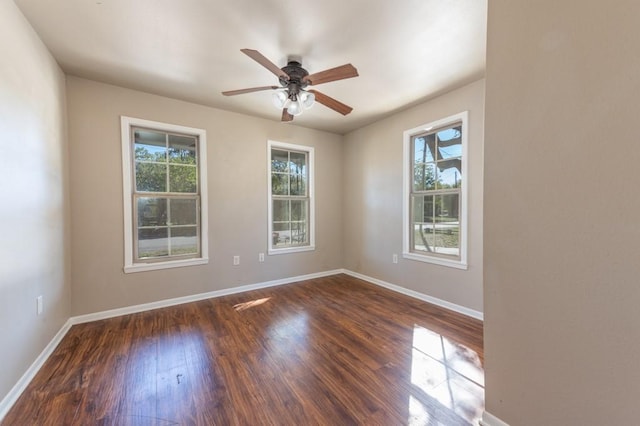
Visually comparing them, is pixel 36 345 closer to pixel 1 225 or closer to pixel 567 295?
pixel 1 225

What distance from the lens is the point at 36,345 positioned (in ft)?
6.15

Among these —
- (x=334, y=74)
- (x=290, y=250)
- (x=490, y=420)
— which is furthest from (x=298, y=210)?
(x=490, y=420)

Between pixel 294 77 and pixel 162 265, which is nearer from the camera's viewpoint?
pixel 294 77

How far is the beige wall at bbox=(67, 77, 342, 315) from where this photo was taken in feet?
8.68

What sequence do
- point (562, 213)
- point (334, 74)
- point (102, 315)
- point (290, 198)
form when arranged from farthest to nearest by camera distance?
point (290, 198)
point (102, 315)
point (334, 74)
point (562, 213)

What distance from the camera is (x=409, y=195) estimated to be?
353 centimetres

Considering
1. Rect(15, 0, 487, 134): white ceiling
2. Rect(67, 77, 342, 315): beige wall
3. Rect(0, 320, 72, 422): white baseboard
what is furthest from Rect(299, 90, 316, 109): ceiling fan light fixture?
Rect(0, 320, 72, 422): white baseboard

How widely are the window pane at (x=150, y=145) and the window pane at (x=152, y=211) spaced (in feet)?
1.67

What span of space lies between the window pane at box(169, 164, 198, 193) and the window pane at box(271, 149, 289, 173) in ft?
3.77

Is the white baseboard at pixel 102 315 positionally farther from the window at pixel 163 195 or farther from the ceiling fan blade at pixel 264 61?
the ceiling fan blade at pixel 264 61

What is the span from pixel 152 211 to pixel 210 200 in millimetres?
671

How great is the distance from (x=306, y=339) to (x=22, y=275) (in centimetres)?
212

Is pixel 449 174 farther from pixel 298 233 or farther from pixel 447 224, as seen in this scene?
pixel 298 233

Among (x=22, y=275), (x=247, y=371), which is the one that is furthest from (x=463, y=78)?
(x=22, y=275)
